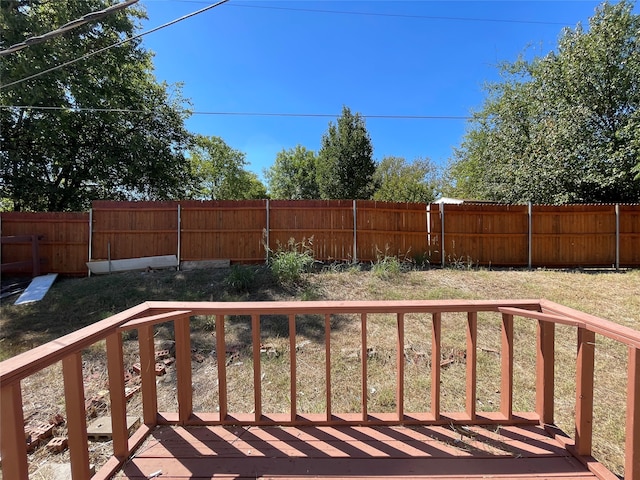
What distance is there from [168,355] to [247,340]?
0.88 metres

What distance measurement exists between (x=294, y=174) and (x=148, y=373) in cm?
2431

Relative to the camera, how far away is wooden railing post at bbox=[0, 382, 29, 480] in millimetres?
933

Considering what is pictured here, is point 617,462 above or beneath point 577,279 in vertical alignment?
beneath

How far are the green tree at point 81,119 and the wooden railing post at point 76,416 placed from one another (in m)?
9.38

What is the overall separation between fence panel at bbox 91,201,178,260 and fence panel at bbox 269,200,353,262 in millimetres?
2441

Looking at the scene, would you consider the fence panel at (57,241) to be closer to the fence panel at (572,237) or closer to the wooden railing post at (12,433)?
the wooden railing post at (12,433)

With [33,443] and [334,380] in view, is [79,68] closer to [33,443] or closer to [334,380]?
[33,443]

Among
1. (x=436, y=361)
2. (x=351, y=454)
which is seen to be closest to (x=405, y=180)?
(x=436, y=361)

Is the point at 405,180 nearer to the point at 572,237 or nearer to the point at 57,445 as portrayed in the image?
the point at 572,237

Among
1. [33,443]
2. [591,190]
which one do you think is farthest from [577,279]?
[33,443]

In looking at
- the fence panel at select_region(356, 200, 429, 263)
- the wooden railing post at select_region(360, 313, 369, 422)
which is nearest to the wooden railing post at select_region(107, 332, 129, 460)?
the wooden railing post at select_region(360, 313, 369, 422)

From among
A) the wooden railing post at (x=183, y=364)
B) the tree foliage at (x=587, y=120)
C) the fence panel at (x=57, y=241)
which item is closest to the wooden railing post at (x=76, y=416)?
the wooden railing post at (x=183, y=364)

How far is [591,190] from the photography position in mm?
8906

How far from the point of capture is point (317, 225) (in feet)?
24.1
